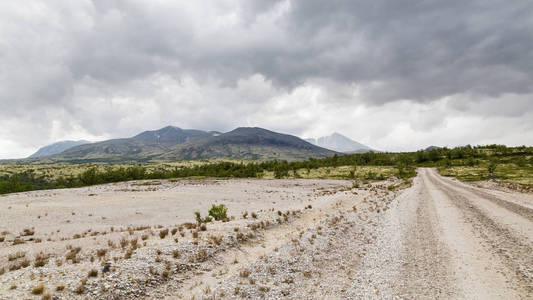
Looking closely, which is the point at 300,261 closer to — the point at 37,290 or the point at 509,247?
the point at 37,290

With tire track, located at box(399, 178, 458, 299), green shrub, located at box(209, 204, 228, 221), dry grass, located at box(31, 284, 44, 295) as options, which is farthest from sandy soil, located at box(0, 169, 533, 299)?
green shrub, located at box(209, 204, 228, 221)

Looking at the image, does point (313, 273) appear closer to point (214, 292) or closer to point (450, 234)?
point (214, 292)

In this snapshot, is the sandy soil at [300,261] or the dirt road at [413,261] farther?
the dirt road at [413,261]

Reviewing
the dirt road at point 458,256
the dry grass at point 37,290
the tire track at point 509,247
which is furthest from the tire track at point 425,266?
the dry grass at point 37,290

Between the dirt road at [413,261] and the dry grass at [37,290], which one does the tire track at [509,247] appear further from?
the dry grass at [37,290]

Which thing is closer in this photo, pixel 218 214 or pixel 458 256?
pixel 458 256

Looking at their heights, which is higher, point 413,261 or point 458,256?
point 458,256

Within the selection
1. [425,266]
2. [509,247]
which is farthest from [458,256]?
[509,247]

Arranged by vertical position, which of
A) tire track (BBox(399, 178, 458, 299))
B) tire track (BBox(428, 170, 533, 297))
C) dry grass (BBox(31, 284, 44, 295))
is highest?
dry grass (BBox(31, 284, 44, 295))

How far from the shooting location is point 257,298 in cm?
917

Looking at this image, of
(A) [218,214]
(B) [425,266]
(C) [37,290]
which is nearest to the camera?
(C) [37,290]

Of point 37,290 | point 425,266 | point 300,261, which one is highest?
point 37,290

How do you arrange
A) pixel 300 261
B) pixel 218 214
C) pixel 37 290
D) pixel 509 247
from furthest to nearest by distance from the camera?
1. pixel 218 214
2. pixel 509 247
3. pixel 300 261
4. pixel 37 290

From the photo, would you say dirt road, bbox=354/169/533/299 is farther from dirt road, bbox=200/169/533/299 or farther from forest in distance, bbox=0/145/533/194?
forest in distance, bbox=0/145/533/194
